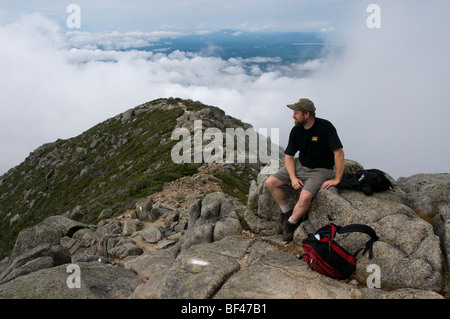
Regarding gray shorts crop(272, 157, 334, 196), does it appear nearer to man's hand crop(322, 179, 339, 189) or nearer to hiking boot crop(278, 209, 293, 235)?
man's hand crop(322, 179, 339, 189)

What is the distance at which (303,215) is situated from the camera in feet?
32.2

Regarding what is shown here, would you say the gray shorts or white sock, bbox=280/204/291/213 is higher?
the gray shorts

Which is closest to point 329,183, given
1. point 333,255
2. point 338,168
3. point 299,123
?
point 338,168

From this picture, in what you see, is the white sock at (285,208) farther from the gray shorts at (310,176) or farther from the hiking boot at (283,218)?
the gray shorts at (310,176)

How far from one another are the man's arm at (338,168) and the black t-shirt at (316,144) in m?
0.17

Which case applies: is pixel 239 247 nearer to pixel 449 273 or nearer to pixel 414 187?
pixel 449 273

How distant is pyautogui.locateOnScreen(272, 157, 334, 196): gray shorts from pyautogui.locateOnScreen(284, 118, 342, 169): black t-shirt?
0.55ft

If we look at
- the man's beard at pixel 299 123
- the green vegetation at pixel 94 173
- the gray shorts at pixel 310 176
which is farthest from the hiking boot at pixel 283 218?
the green vegetation at pixel 94 173

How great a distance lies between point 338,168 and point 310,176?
0.89 metres

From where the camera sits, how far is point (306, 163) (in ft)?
33.0

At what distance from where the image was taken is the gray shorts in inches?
375

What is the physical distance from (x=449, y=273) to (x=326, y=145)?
14.8 feet

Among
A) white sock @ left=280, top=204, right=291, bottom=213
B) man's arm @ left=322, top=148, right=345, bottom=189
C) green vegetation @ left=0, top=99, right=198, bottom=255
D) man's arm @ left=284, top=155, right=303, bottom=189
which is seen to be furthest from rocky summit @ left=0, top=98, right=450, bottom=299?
green vegetation @ left=0, top=99, right=198, bottom=255
